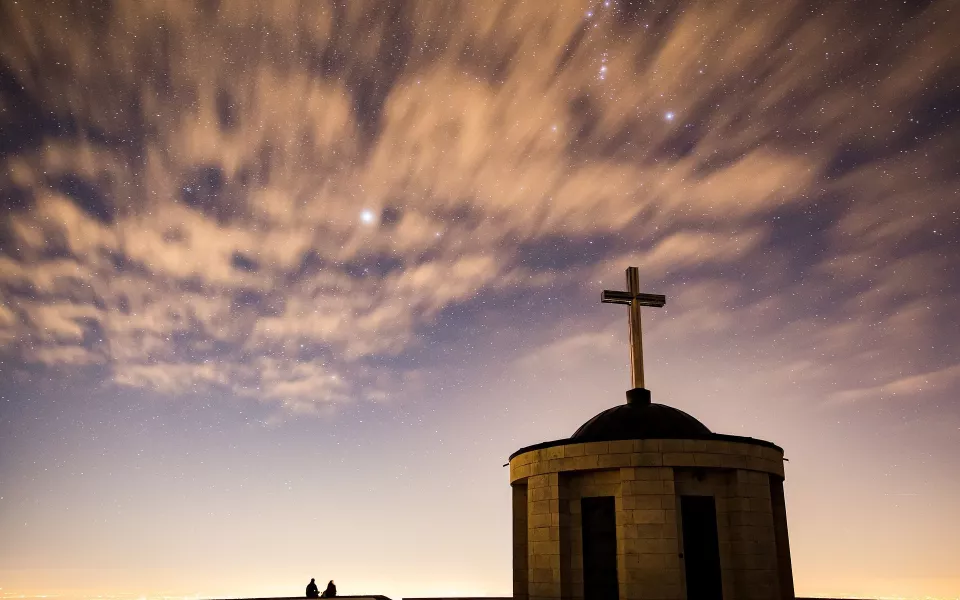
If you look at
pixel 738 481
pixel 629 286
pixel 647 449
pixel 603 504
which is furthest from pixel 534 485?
pixel 629 286

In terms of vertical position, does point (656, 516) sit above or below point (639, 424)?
below

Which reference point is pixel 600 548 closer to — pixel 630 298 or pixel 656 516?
pixel 656 516

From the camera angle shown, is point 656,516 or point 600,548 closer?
point 656,516

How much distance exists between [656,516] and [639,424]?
10.8ft

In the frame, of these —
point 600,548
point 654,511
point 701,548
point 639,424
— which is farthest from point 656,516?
point 639,424

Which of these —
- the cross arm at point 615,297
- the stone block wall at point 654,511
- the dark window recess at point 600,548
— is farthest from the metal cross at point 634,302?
the dark window recess at point 600,548

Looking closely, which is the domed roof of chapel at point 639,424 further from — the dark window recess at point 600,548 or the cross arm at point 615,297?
the cross arm at point 615,297

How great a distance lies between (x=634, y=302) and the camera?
2528 cm

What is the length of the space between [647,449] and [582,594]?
445cm

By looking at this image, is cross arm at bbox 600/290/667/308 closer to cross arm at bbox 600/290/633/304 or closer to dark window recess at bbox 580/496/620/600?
cross arm at bbox 600/290/633/304

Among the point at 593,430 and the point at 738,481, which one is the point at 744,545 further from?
the point at 593,430

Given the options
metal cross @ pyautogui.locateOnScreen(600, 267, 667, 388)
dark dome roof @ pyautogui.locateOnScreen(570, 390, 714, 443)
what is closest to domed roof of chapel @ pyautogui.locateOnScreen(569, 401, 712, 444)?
dark dome roof @ pyautogui.locateOnScreen(570, 390, 714, 443)

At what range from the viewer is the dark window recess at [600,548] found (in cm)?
2006

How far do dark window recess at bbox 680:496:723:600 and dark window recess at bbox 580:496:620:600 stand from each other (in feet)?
6.32
